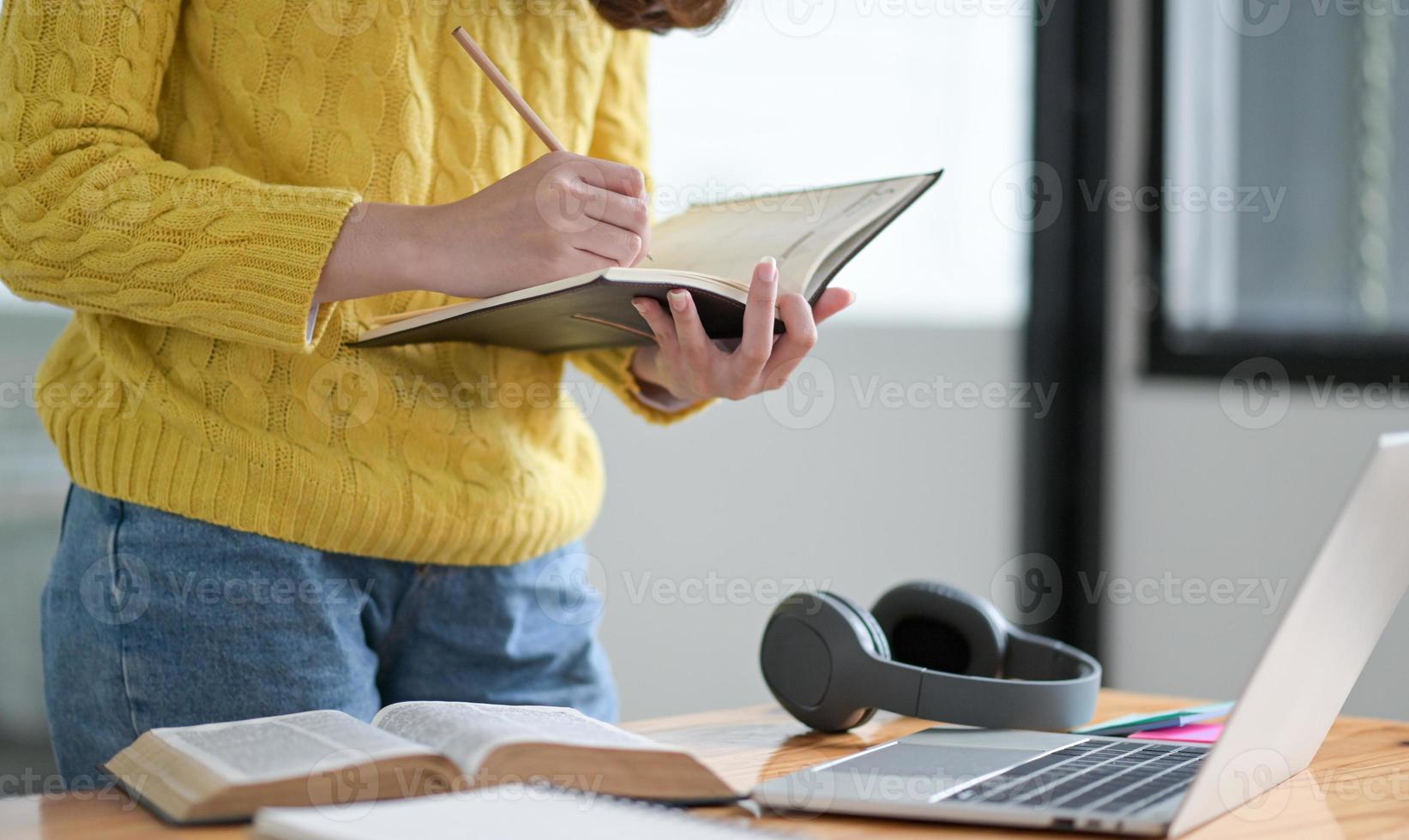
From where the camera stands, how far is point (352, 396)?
993 millimetres

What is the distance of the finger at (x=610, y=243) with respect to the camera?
2.95 ft

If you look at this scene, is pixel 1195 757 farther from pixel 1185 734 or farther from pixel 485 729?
pixel 485 729

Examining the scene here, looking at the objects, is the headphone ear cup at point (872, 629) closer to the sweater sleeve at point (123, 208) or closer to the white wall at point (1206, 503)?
the sweater sleeve at point (123, 208)

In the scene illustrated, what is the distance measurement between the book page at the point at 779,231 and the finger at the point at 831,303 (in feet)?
0.13

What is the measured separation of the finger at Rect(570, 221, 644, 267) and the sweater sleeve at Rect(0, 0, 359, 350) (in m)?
0.15

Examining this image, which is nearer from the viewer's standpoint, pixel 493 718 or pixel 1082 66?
pixel 493 718

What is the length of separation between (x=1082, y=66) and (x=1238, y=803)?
2.13m

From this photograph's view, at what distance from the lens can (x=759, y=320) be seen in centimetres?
91

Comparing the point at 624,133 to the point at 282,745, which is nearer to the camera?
the point at 282,745

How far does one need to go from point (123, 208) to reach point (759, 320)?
16.4 inches

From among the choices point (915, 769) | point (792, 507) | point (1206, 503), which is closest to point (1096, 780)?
point (915, 769)

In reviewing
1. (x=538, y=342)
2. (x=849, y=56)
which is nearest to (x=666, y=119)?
(x=849, y=56)

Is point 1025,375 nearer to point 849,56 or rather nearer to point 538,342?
point 849,56

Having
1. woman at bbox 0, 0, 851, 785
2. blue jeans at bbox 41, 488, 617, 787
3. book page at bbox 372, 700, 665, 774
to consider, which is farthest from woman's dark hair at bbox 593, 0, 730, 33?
book page at bbox 372, 700, 665, 774
